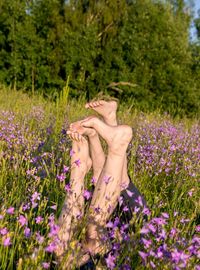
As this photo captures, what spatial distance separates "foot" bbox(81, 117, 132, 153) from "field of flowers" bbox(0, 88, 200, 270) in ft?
1.06

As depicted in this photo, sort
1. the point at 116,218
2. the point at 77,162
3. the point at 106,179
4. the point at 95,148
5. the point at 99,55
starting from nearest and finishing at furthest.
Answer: the point at 116,218 → the point at 106,179 → the point at 77,162 → the point at 95,148 → the point at 99,55

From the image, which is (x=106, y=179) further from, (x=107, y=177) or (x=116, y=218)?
(x=116, y=218)

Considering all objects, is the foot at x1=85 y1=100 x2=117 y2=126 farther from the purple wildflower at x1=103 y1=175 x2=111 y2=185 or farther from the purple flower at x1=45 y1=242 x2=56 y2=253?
the purple flower at x1=45 y1=242 x2=56 y2=253

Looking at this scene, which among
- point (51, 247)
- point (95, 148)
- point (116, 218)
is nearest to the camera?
point (51, 247)

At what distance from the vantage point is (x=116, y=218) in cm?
194

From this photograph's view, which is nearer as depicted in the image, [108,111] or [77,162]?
[77,162]

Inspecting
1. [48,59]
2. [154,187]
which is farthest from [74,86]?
[154,187]

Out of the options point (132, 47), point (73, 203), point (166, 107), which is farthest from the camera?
point (166, 107)

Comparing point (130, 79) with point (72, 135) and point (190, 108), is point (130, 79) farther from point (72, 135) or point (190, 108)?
point (72, 135)

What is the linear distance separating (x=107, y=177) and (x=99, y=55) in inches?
502

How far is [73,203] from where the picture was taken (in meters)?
2.15

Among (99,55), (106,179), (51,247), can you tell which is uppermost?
(106,179)

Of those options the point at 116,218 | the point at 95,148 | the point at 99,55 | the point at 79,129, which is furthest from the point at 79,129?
the point at 99,55

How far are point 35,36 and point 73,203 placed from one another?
493 inches
